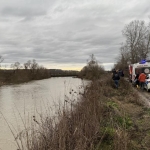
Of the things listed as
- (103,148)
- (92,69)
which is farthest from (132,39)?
(103,148)

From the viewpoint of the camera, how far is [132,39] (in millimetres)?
57125

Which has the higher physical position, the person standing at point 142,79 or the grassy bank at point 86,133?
the person standing at point 142,79

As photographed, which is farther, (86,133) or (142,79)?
(142,79)

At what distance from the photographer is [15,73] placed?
222ft

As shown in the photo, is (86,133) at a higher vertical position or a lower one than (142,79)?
lower

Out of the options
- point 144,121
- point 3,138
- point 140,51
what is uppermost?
point 140,51

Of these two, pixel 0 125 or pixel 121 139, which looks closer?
pixel 121 139

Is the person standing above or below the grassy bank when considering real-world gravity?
above

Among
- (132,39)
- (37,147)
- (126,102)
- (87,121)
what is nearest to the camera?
(37,147)

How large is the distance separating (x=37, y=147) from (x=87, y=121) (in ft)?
6.15

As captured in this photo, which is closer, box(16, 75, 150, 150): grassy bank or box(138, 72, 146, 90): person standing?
box(16, 75, 150, 150): grassy bank

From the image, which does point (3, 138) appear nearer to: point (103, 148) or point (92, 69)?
point (103, 148)

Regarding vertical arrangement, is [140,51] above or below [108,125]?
above

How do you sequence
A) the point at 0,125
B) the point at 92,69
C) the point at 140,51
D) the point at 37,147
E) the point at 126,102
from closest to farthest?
the point at 37,147 < the point at 0,125 < the point at 126,102 < the point at 140,51 < the point at 92,69
